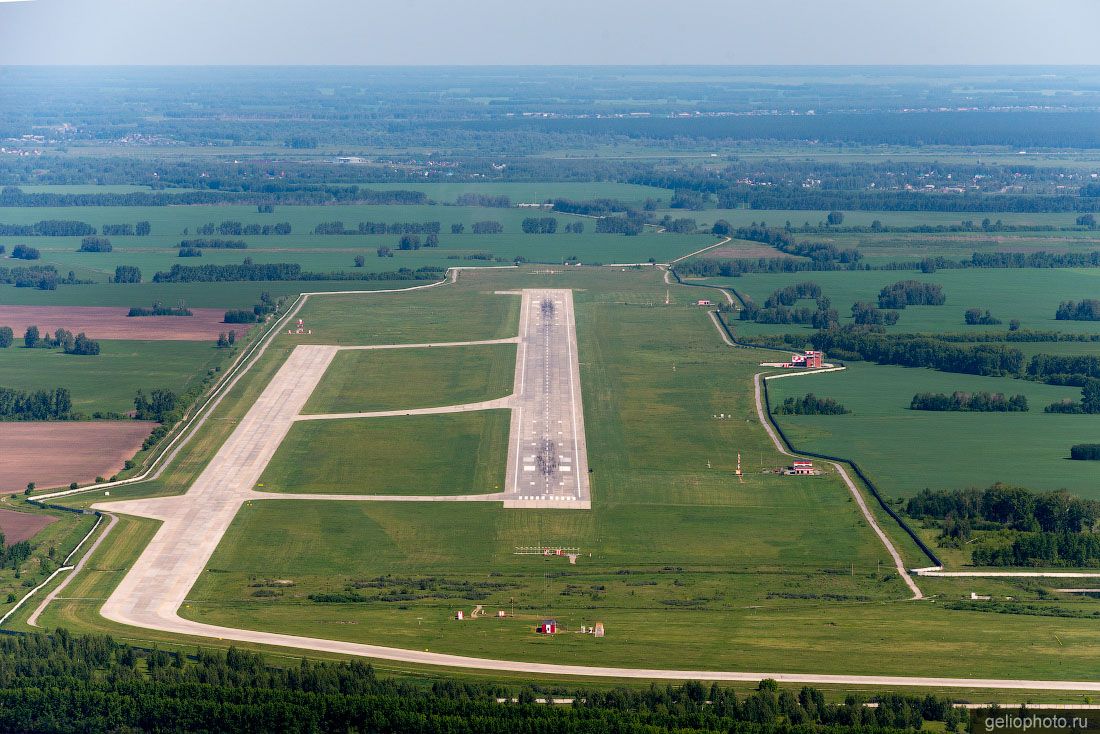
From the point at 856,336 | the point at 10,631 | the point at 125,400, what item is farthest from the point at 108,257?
the point at 10,631

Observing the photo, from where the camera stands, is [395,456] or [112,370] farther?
[112,370]

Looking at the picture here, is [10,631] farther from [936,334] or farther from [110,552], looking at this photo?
[936,334]

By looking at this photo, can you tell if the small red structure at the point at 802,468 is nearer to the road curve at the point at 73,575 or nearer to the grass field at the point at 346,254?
the road curve at the point at 73,575

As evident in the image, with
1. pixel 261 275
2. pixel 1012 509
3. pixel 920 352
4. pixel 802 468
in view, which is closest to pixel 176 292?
pixel 261 275

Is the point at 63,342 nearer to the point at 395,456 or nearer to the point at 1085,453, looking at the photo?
the point at 395,456

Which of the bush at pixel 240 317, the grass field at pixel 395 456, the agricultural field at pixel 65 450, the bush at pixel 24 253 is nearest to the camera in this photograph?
the grass field at pixel 395 456

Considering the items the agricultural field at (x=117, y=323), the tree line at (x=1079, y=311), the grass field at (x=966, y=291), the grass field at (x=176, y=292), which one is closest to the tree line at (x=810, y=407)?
the grass field at (x=966, y=291)

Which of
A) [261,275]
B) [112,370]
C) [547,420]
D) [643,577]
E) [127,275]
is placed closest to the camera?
[643,577]

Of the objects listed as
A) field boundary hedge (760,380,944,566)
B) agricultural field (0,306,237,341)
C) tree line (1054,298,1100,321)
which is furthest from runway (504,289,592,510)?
tree line (1054,298,1100,321)
